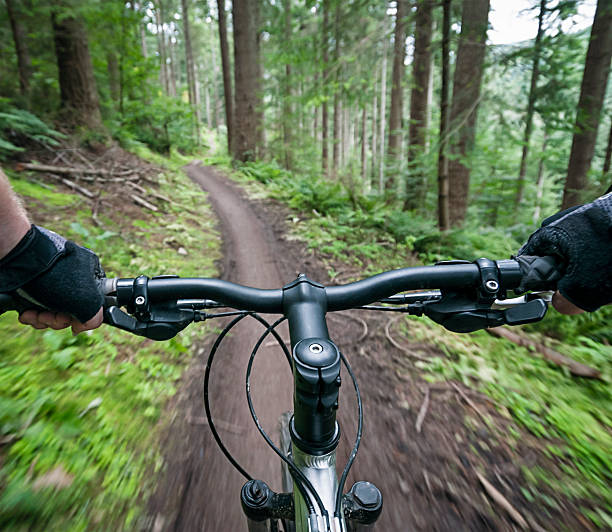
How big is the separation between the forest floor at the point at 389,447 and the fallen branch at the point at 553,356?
898 millimetres

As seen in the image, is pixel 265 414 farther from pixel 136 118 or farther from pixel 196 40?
pixel 196 40

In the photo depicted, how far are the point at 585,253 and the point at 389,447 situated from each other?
2.20 m

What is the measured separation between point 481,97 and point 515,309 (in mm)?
6537

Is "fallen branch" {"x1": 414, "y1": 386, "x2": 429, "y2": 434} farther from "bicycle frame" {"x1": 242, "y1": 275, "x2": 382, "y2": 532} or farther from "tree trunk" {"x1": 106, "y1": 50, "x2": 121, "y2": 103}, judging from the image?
"tree trunk" {"x1": 106, "y1": 50, "x2": 121, "y2": 103}

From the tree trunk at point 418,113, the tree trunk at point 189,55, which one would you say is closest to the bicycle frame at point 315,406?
the tree trunk at point 418,113

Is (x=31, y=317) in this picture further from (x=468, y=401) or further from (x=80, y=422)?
(x=468, y=401)

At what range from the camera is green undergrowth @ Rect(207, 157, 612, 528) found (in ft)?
7.50

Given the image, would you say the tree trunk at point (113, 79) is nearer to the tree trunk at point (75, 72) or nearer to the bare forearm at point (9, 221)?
the tree trunk at point (75, 72)

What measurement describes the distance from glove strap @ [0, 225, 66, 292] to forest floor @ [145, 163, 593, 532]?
187cm

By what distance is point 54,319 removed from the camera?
1.17 metres

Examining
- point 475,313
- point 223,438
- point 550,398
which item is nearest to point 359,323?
point 550,398

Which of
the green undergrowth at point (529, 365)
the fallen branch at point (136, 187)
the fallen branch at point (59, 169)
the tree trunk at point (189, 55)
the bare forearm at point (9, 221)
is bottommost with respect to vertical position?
the green undergrowth at point (529, 365)

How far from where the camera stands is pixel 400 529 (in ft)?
6.73

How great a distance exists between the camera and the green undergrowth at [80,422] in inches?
76.4
